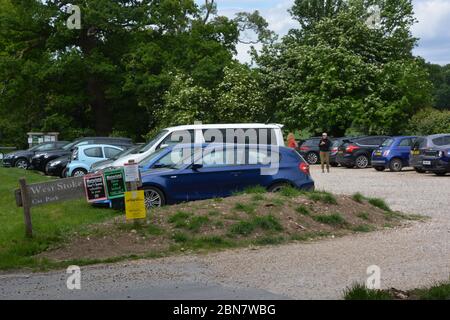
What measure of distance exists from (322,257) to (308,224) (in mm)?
2257

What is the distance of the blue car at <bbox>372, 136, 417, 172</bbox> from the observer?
2980cm

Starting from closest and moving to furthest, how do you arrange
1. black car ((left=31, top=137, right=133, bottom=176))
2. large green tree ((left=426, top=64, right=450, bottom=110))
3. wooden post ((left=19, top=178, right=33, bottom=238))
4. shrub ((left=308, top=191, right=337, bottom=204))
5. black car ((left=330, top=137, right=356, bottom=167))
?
wooden post ((left=19, top=178, right=33, bottom=238)), shrub ((left=308, top=191, right=337, bottom=204)), black car ((left=31, top=137, right=133, bottom=176)), black car ((left=330, top=137, right=356, bottom=167)), large green tree ((left=426, top=64, right=450, bottom=110))

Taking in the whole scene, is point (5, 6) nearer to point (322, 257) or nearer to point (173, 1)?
point (173, 1)

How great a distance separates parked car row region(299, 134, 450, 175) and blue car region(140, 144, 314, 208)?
1235cm

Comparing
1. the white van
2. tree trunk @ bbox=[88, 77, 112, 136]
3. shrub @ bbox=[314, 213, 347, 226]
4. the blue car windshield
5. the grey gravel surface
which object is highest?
tree trunk @ bbox=[88, 77, 112, 136]

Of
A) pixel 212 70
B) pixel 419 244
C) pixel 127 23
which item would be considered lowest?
pixel 419 244

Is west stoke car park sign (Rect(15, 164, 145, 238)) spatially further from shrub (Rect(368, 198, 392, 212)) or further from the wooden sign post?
shrub (Rect(368, 198, 392, 212))

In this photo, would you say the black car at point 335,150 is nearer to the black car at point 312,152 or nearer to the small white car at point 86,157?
the black car at point 312,152

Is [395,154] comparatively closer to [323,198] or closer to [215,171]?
[215,171]

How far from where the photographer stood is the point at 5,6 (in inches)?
1887

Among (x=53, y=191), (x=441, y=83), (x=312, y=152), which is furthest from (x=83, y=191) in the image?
(x=441, y=83)

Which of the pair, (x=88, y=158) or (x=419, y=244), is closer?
(x=419, y=244)

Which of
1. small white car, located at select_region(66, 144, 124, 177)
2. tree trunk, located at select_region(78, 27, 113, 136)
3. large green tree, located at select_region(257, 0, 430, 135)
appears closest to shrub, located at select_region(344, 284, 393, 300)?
small white car, located at select_region(66, 144, 124, 177)
